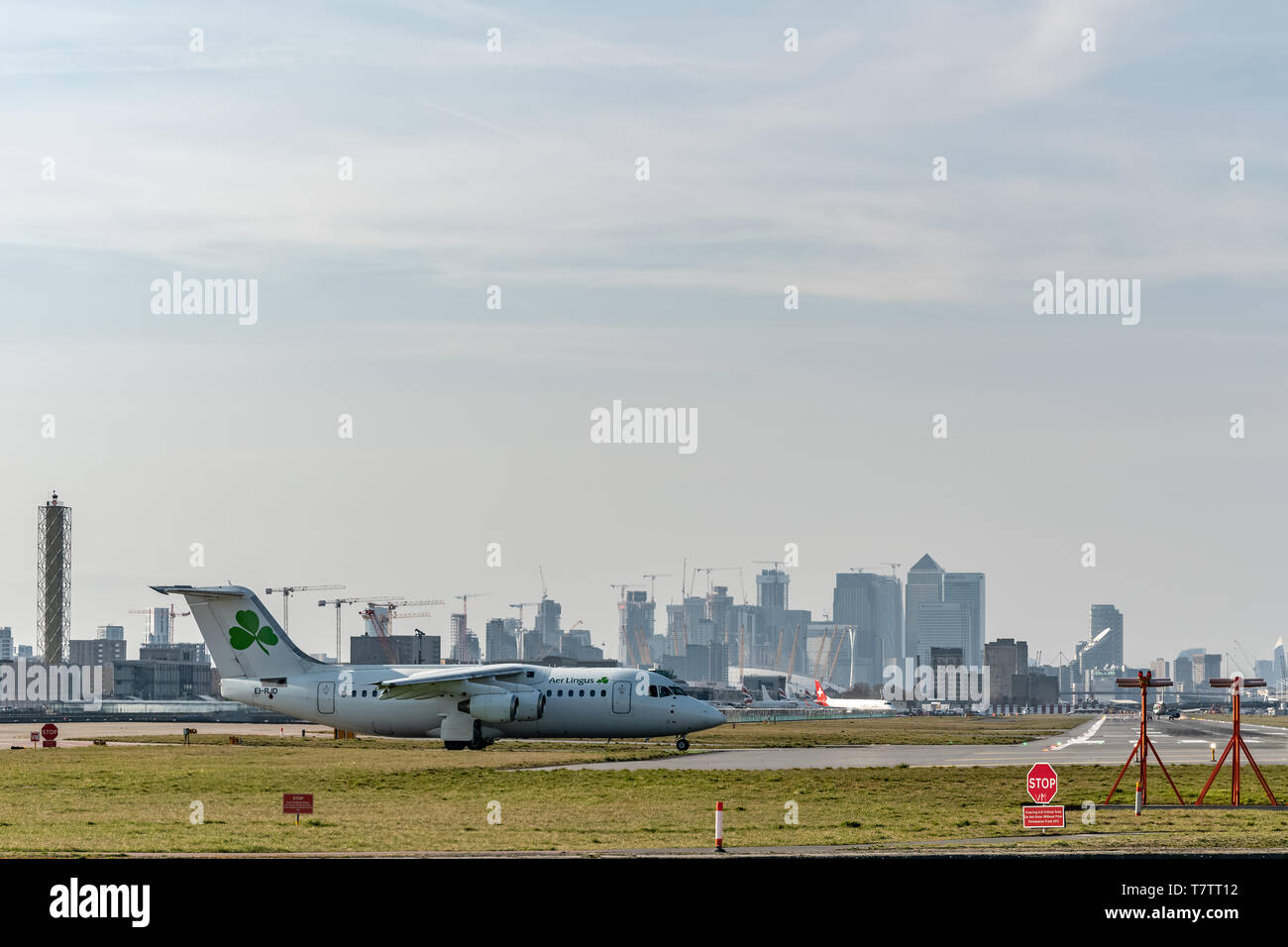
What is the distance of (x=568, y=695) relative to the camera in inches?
2793

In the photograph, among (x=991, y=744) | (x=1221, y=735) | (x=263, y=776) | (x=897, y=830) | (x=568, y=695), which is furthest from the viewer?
(x=1221, y=735)

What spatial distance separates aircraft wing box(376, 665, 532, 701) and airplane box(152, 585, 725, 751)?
0.16ft

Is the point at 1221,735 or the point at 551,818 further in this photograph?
the point at 1221,735

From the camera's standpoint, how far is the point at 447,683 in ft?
232

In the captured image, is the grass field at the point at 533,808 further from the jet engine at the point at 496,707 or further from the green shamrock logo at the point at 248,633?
the green shamrock logo at the point at 248,633

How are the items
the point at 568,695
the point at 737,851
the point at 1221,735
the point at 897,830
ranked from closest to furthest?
the point at 737,851
the point at 897,830
the point at 568,695
the point at 1221,735

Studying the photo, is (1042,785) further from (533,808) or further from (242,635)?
(242,635)

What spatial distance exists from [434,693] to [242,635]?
10407 millimetres

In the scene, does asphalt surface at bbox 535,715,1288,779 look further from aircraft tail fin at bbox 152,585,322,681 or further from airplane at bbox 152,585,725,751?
aircraft tail fin at bbox 152,585,322,681

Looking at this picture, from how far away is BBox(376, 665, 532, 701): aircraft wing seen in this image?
69750mm

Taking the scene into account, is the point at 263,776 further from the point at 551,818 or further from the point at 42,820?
the point at 551,818

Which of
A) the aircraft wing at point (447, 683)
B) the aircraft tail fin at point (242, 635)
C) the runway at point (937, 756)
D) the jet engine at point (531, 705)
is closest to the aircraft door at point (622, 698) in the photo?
the jet engine at point (531, 705)
